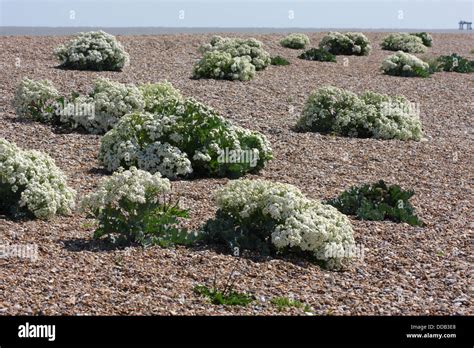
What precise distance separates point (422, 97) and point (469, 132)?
4.15 m

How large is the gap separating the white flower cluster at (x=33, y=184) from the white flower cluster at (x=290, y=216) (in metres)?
1.79

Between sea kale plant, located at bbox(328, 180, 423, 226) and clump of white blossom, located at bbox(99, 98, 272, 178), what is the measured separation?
184cm

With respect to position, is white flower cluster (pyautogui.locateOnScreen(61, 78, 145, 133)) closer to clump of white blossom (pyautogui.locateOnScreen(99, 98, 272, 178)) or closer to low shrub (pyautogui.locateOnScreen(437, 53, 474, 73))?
clump of white blossom (pyautogui.locateOnScreen(99, 98, 272, 178))

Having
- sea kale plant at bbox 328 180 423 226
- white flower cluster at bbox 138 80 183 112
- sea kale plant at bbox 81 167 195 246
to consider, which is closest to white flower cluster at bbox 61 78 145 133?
white flower cluster at bbox 138 80 183 112

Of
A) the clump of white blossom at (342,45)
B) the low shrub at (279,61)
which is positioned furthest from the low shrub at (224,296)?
the clump of white blossom at (342,45)

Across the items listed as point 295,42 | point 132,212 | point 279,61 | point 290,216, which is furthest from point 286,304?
point 295,42

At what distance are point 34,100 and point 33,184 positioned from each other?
5.51 meters

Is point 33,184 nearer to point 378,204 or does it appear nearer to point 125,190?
point 125,190

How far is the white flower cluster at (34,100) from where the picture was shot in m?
14.3

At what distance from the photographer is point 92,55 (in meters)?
20.3

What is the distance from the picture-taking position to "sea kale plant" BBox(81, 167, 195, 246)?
8.30m

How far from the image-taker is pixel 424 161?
13711 millimetres
